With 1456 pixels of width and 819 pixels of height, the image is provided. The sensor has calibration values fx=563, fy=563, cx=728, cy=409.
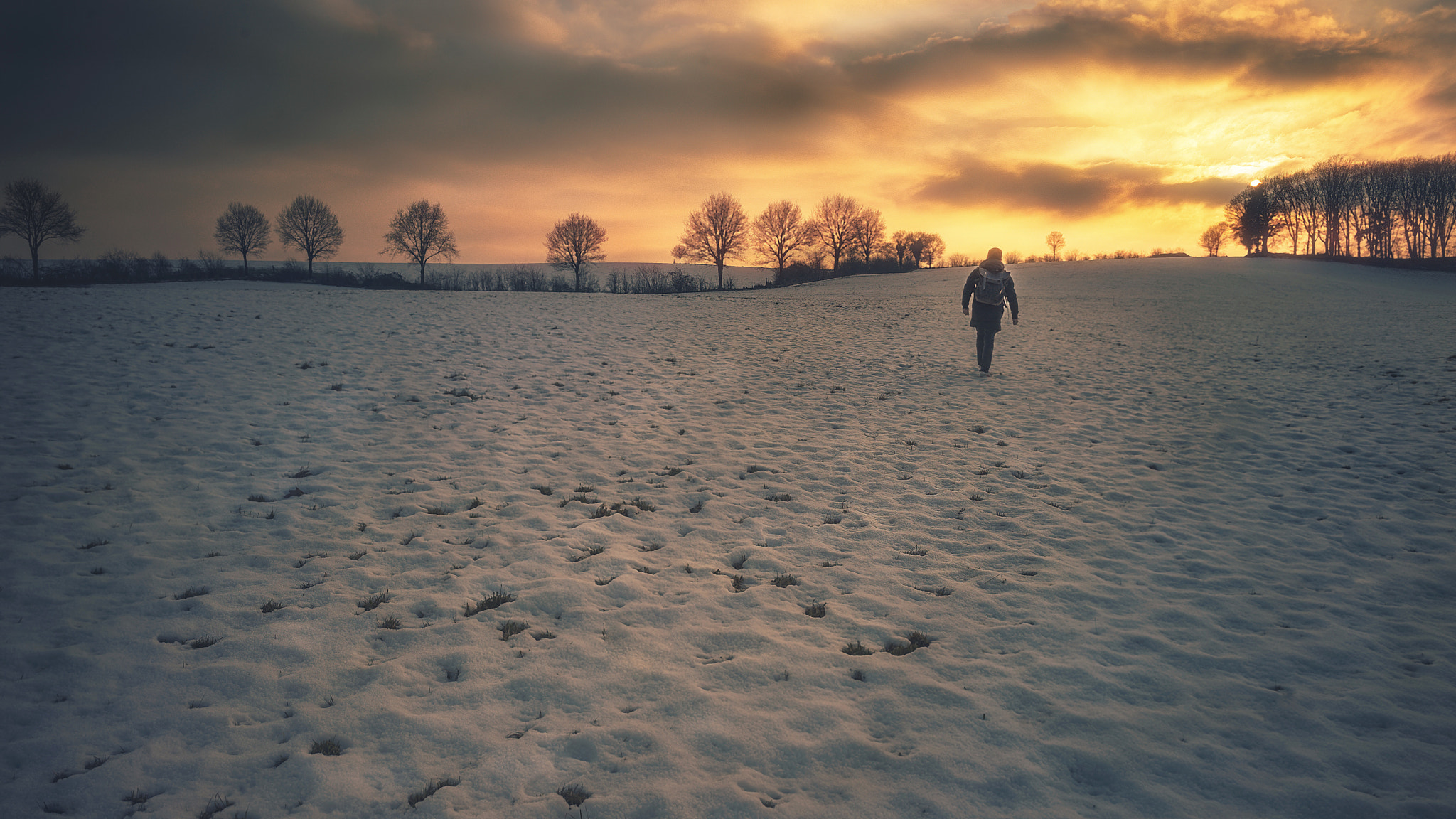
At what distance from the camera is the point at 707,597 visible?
16.2 feet

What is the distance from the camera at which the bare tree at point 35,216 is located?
47812mm

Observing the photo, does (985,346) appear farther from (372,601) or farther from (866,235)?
(866,235)

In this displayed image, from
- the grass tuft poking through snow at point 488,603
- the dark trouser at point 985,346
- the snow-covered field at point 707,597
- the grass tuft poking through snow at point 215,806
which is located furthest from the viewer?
the dark trouser at point 985,346

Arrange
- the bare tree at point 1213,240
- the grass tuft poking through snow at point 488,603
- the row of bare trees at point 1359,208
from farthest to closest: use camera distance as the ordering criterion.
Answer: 1. the bare tree at point 1213,240
2. the row of bare trees at point 1359,208
3. the grass tuft poking through snow at point 488,603

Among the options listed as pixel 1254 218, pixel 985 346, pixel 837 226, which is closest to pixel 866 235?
pixel 837 226

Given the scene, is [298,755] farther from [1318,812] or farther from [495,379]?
[495,379]

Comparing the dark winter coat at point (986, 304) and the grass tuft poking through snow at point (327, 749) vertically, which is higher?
the dark winter coat at point (986, 304)

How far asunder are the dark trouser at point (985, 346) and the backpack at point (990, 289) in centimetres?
75

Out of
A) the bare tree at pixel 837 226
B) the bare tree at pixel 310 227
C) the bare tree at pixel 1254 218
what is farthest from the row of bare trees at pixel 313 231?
the bare tree at pixel 1254 218

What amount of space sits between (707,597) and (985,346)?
469 inches

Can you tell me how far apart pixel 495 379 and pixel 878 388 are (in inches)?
337

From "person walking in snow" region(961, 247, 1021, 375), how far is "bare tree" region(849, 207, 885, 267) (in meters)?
63.6

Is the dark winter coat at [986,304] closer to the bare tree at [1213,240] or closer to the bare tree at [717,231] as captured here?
the bare tree at [717,231]

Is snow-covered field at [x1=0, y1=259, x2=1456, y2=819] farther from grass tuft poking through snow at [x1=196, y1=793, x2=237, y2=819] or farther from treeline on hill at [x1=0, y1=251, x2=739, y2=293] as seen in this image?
treeline on hill at [x1=0, y1=251, x2=739, y2=293]
